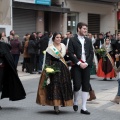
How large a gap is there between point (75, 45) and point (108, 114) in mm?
1630

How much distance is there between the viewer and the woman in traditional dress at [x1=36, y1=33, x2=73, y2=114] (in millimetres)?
8281

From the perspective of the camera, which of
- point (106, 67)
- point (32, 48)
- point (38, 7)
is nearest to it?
point (106, 67)

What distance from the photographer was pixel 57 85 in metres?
8.31

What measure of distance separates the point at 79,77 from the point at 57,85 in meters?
0.49

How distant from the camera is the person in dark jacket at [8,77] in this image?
897cm

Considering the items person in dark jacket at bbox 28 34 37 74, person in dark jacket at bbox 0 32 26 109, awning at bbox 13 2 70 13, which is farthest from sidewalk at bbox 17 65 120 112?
awning at bbox 13 2 70 13

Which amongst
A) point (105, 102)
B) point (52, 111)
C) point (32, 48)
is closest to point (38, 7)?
point (32, 48)

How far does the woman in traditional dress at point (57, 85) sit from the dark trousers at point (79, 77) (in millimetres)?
132

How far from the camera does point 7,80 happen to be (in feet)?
30.1

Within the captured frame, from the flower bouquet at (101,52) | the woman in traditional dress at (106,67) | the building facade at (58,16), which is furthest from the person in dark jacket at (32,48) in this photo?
the building facade at (58,16)

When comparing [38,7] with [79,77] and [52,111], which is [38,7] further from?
[79,77]

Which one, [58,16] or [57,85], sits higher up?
[58,16]

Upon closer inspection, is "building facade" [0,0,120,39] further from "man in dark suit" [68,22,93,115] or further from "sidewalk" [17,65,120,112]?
"man in dark suit" [68,22,93,115]

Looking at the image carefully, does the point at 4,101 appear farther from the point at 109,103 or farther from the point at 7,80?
the point at 109,103
